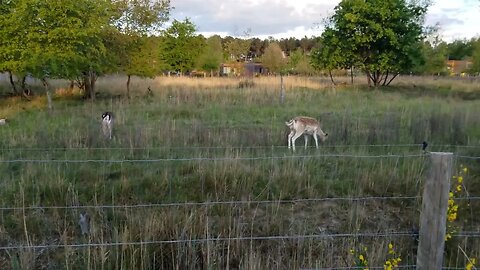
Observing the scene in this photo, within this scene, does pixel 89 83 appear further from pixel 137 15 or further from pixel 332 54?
pixel 332 54

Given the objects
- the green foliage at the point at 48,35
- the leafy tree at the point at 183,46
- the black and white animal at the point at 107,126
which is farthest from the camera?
the leafy tree at the point at 183,46

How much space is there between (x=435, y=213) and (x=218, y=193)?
369 cm

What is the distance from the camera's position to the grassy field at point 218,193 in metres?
4.24

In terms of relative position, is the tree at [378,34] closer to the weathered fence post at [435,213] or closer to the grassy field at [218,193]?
the grassy field at [218,193]

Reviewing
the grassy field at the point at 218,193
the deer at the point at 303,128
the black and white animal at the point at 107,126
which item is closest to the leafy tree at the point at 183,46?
the grassy field at the point at 218,193

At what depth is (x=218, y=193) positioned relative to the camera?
609 centimetres

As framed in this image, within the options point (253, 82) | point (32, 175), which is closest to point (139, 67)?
point (253, 82)

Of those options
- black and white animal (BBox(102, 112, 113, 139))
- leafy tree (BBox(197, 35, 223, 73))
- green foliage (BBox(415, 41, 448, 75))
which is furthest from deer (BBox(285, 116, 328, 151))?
green foliage (BBox(415, 41, 448, 75))

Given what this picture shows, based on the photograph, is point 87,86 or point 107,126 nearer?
point 107,126

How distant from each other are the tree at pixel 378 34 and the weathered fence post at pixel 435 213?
78.3 ft

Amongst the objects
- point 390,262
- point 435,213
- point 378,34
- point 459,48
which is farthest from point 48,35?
point 459,48

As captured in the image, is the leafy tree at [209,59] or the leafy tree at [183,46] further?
the leafy tree at [209,59]

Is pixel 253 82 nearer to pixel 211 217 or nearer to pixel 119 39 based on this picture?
pixel 119 39

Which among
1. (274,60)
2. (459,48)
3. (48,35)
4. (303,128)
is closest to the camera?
(303,128)
